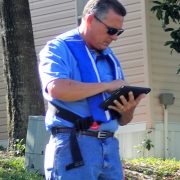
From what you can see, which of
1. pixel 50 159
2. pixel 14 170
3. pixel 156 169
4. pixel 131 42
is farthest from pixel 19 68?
pixel 50 159

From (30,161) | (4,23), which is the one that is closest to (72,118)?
(30,161)

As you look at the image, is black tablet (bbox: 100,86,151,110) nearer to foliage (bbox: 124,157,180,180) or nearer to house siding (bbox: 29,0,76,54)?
foliage (bbox: 124,157,180,180)

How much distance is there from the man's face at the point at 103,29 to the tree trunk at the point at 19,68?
18.0ft

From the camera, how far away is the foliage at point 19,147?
909cm

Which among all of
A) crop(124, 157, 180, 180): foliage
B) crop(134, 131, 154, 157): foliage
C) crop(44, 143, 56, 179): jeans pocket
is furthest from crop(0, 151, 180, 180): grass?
crop(44, 143, 56, 179): jeans pocket

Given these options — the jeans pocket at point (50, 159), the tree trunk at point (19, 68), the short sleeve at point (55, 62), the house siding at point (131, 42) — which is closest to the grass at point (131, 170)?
the tree trunk at point (19, 68)

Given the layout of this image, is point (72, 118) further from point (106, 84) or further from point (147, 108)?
point (147, 108)

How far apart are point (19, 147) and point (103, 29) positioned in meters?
5.42

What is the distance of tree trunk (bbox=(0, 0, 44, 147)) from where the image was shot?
9367 mm

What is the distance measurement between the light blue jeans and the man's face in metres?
0.63

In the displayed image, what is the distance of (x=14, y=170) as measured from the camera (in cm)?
765

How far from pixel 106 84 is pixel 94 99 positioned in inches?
5.3

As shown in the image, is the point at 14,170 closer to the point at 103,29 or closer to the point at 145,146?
the point at 103,29

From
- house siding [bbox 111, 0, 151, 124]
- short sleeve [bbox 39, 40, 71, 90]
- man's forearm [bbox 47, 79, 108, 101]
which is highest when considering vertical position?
house siding [bbox 111, 0, 151, 124]
